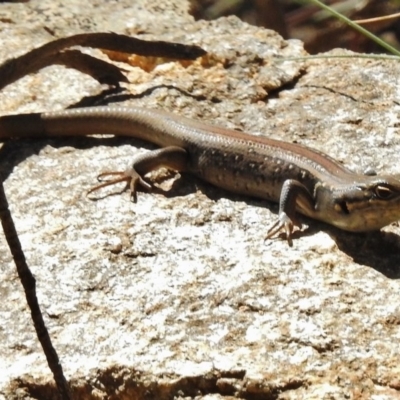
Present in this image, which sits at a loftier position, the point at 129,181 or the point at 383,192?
the point at 129,181

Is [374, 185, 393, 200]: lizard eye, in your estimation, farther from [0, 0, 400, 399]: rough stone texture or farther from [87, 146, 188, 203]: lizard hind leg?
[87, 146, 188, 203]: lizard hind leg

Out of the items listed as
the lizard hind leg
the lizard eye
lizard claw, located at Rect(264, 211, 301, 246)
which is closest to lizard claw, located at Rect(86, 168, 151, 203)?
the lizard hind leg

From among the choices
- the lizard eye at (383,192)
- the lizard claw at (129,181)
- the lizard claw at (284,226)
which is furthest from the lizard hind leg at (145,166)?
the lizard eye at (383,192)

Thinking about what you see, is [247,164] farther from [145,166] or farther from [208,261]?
[208,261]

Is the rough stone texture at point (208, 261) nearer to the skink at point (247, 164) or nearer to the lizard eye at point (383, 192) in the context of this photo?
the skink at point (247, 164)

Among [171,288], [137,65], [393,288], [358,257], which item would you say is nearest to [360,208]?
[358,257]

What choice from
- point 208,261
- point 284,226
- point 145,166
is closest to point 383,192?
point 284,226

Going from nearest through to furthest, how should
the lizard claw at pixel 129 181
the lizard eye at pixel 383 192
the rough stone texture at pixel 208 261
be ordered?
the rough stone texture at pixel 208 261 < the lizard eye at pixel 383 192 < the lizard claw at pixel 129 181
